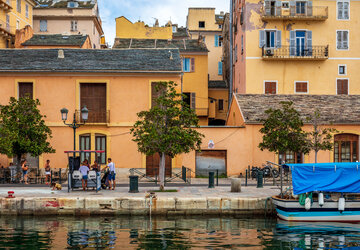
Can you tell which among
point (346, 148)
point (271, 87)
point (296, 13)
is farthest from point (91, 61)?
point (296, 13)

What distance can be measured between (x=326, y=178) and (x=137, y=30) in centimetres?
3845

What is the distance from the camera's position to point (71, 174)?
2462cm

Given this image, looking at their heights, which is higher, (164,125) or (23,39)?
(23,39)

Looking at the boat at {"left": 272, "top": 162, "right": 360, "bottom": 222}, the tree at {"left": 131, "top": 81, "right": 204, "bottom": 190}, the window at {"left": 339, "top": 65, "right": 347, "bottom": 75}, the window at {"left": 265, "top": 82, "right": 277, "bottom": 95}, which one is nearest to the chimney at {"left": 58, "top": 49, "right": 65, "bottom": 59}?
the tree at {"left": 131, "top": 81, "right": 204, "bottom": 190}

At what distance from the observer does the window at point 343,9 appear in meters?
42.1

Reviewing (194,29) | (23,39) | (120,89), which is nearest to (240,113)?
(120,89)

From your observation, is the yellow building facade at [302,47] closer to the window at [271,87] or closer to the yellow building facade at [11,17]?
the window at [271,87]

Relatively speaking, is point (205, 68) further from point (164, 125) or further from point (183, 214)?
point (183, 214)

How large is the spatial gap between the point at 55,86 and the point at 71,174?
10.2 meters

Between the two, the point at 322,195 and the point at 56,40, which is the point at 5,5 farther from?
the point at 322,195

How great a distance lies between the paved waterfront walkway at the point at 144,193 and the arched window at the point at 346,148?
902 cm

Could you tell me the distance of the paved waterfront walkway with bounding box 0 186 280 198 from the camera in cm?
2262

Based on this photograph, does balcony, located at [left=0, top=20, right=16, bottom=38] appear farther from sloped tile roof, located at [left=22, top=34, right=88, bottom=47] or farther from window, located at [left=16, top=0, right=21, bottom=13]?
window, located at [left=16, top=0, right=21, bottom=13]

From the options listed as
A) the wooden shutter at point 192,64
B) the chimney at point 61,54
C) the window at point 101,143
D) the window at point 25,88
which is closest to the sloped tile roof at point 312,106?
the window at point 101,143
